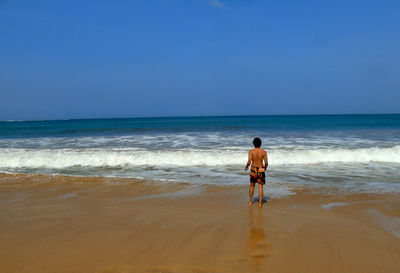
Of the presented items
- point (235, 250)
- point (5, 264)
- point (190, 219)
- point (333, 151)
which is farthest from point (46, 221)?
point (333, 151)

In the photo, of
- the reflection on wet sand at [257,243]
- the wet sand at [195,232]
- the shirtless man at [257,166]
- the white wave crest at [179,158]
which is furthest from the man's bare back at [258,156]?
the white wave crest at [179,158]

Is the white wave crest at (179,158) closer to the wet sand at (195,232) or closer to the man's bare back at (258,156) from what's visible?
the wet sand at (195,232)

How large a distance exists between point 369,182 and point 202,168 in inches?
208

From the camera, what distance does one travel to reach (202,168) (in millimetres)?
10703

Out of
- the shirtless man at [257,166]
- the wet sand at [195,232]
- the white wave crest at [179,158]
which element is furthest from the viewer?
the white wave crest at [179,158]

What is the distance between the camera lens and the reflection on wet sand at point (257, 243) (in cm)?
347

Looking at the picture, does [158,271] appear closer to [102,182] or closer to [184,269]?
[184,269]

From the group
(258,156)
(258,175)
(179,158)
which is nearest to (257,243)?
(258,175)

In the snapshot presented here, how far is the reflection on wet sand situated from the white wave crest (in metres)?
6.66

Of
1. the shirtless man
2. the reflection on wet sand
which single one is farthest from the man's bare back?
the reflection on wet sand

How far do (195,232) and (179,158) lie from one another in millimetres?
7931

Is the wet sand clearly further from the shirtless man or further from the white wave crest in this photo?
the white wave crest

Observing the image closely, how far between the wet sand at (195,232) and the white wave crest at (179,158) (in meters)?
4.85

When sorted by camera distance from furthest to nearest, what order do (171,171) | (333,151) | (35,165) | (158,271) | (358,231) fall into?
1. (333,151)
2. (35,165)
3. (171,171)
4. (358,231)
5. (158,271)
